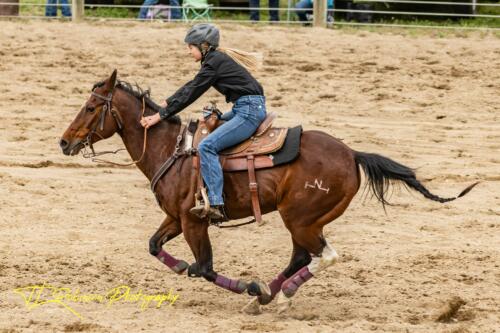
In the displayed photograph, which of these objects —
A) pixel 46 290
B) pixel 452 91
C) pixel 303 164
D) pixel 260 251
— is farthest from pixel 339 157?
pixel 452 91

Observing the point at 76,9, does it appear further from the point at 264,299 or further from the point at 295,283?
the point at 295,283

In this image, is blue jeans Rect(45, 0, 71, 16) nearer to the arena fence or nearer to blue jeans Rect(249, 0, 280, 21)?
the arena fence

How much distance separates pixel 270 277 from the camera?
952 centimetres

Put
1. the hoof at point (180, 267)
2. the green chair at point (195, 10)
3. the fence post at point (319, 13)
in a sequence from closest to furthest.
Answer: the hoof at point (180, 267), the fence post at point (319, 13), the green chair at point (195, 10)

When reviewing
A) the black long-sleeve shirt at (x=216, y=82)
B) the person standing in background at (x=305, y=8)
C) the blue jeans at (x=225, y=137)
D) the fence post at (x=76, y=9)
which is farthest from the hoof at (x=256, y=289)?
the fence post at (x=76, y=9)

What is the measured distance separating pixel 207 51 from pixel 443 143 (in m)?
5.71

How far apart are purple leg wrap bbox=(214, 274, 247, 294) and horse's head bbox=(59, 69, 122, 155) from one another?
152 cm

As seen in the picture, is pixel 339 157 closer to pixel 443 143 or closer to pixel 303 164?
pixel 303 164

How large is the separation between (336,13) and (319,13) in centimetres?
198

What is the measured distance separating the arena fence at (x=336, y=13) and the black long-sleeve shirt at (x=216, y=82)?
1018cm

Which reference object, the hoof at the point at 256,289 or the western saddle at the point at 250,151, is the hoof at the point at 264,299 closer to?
the hoof at the point at 256,289

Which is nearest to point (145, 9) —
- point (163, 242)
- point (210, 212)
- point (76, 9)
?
point (76, 9)

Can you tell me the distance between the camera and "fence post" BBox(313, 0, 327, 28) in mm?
18609

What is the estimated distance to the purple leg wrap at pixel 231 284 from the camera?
862 centimetres
